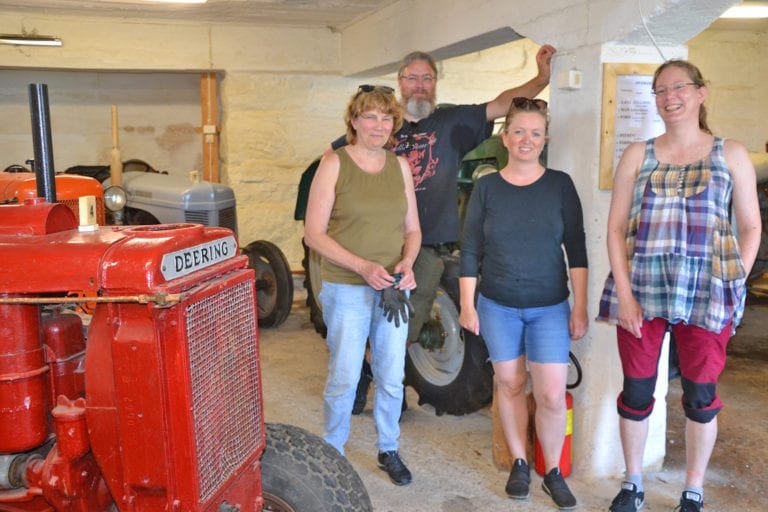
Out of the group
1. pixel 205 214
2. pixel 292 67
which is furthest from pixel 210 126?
pixel 205 214

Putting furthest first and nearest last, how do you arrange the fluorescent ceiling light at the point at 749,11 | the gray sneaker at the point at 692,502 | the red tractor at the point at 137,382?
the fluorescent ceiling light at the point at 749,11 < the gray sneaker at the point at 692,502 < the red tractor at the point at 137,382

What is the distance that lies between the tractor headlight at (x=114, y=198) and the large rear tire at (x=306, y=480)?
3200 mm

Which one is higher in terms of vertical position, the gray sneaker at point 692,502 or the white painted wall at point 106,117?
the white painted wall at point 106,117

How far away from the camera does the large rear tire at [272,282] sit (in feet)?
17.7

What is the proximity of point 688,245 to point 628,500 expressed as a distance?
928 millimetres

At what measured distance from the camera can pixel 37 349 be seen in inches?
73.5

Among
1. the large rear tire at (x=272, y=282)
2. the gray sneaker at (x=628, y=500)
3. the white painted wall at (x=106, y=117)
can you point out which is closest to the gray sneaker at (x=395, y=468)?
the gray sneaker at (x=628, y=500)

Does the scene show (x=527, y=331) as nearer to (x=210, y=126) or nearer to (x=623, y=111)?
(x=623, y=111)

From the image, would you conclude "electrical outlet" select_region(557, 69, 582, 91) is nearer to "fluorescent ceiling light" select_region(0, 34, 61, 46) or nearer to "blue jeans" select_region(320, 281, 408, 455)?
"blue jeans" select_region(320, 281, 408, 455)

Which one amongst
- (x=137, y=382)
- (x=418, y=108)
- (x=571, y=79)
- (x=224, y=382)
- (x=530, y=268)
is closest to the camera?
(x=137, y=382)

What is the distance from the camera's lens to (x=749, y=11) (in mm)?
5734

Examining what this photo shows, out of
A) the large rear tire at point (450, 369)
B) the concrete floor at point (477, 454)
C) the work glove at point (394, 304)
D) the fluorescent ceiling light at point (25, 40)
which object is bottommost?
the concrete floor at point (477, 454)

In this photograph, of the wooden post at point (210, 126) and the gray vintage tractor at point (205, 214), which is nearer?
the gray vintage tractor at point (205, 214)

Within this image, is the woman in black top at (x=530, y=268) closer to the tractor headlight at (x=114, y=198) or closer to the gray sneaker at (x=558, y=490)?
the gray sneaker at (x=558, y=490)
